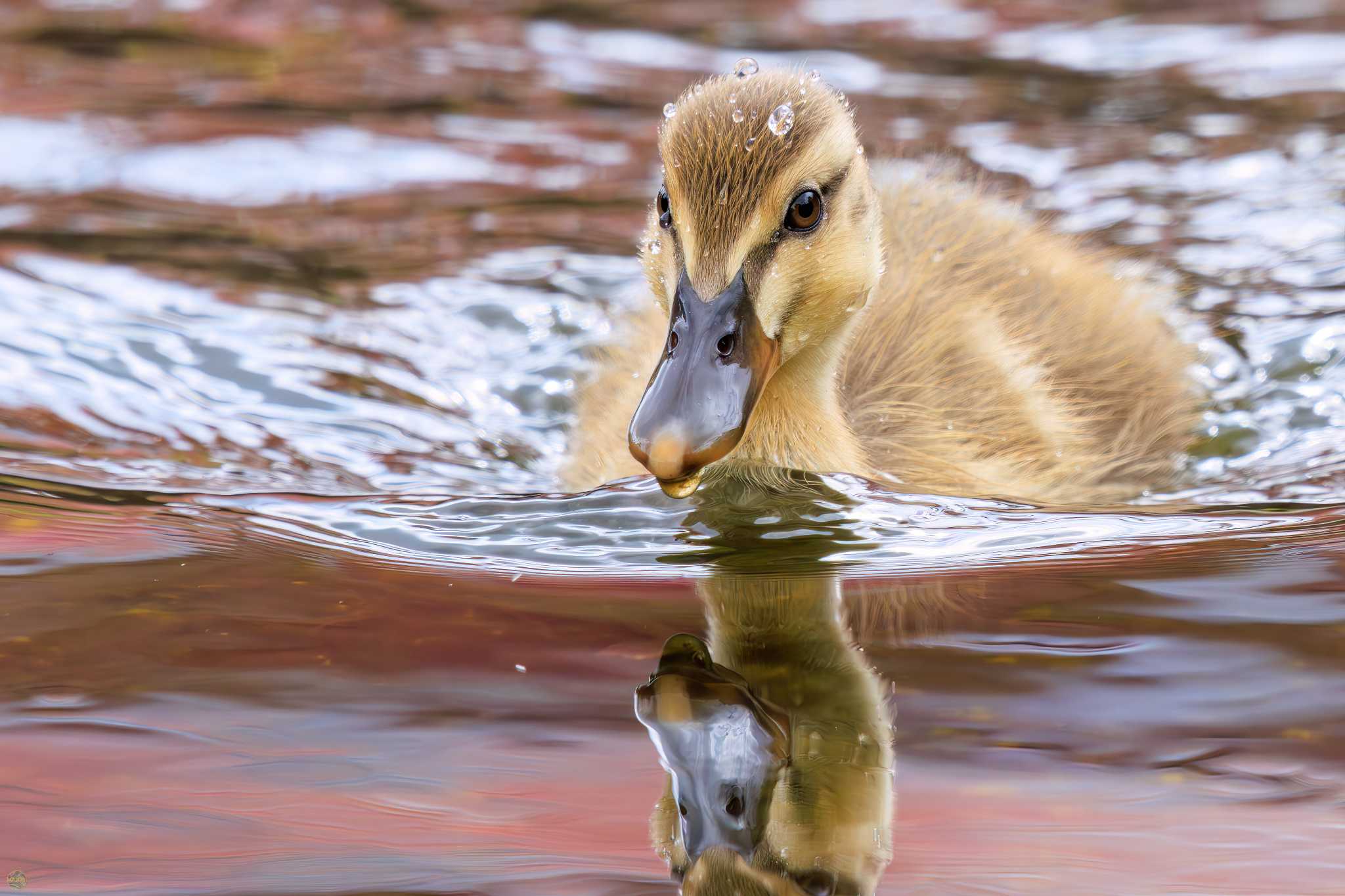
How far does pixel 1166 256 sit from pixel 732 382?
8.27 ft

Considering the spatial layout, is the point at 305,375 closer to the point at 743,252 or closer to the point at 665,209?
the point at 665,209

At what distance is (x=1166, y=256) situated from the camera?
15.1ft

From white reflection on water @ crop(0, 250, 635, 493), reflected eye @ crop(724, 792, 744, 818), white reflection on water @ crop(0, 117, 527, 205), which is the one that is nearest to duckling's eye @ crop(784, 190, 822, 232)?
white reflection on water @ crop(0, 250, 635, 493)

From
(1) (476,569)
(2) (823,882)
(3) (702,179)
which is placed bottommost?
(2) (823,882)

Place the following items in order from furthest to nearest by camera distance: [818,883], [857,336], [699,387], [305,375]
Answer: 1. [305,375]
2. [857,336]
3. [699,387]
4. [818,883]

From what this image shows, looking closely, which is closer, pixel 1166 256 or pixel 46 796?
pixel 46 796

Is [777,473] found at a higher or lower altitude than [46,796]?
higher

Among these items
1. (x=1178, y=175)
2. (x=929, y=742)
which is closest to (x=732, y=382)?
(x=929, y=742)

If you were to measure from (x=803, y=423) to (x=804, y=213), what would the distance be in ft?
1.38

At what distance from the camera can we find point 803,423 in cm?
301

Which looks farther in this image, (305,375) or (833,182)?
(305,375)

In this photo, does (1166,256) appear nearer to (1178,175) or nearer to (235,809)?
(1178,175)

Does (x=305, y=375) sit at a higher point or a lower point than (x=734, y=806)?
higher

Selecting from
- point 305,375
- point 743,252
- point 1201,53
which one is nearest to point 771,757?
point 743,252
